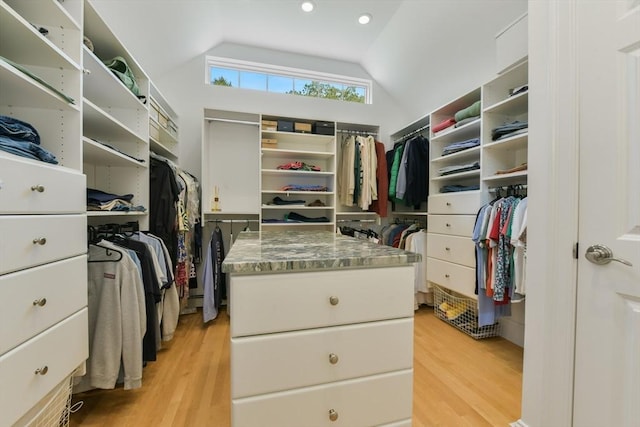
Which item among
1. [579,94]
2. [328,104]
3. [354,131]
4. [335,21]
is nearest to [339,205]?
[354,131]

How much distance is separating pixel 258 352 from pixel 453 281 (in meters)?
2.15

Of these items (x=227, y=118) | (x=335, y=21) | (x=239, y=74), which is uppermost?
(x=335, y=21)

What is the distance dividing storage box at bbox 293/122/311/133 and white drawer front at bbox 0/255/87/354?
228cm

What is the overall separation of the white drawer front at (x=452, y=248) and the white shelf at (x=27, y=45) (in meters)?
2.82

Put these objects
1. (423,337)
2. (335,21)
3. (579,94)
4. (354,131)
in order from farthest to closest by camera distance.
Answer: (354,131)
(335,21)
(423,337)
(579,94)

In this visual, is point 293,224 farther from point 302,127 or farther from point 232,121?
point 232,121

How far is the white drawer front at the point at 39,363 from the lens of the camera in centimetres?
84

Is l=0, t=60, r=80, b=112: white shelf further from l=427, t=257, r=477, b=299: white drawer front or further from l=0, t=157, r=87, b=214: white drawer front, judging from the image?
l=427, t=257, r=477, b=299: white drawer front

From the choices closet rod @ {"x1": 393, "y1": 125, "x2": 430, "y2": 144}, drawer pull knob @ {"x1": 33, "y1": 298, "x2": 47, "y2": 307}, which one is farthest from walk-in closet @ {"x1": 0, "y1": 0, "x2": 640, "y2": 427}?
closet rod @ {"x1": 393, "y1": 125, "x2": 430, "y2": 144}

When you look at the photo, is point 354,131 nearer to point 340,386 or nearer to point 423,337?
point 423,337

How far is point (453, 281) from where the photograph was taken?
95.6 inches

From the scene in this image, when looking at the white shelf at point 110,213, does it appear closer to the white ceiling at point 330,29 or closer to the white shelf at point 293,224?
the white shelf at point 293,224

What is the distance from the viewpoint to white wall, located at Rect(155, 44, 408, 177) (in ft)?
9.88

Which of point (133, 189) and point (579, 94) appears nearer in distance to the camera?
point (579, 94)
